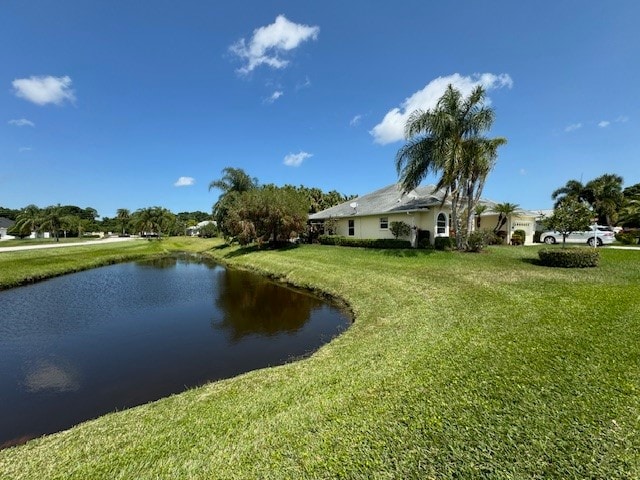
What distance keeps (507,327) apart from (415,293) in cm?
397

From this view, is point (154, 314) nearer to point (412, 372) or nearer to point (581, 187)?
point (412, 372)

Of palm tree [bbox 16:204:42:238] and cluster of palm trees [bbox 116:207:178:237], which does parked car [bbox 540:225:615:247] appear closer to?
cluster of palm trees [bbox 116:207:178:237]

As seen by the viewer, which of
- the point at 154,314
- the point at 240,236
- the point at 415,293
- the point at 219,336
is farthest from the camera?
the point at 240,236

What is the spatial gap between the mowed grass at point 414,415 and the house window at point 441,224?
13871mm

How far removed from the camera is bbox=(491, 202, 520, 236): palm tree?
73.7 ft

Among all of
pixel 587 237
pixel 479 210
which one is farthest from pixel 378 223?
pixel 587 237

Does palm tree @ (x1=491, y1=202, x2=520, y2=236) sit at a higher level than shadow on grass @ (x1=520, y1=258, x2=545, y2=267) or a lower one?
higher

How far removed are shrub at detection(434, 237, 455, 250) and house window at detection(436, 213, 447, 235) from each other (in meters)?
1.55

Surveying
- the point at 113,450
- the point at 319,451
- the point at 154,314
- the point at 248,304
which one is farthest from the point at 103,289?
the point at 319,451

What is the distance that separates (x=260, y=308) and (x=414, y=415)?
29.2 ft

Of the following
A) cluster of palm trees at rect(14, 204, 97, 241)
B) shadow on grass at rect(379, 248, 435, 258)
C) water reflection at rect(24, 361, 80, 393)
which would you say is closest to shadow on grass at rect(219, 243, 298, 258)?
shadow on grass at rect(379, 248, 435, 258)

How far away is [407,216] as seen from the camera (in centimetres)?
2216

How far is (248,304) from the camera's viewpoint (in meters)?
12.6

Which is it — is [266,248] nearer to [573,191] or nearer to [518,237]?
[518,237]
